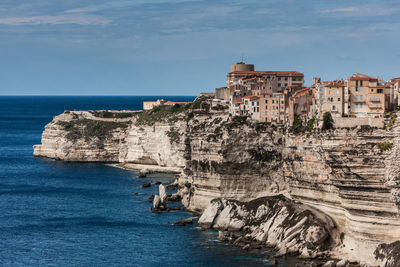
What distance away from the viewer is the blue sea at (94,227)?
192 feet

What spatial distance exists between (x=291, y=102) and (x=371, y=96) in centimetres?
1117

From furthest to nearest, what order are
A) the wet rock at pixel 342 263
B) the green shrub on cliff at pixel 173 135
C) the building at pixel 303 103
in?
the green shrub on cliff at pixel 173 135, the building at pixel 303 103, the wet rock at pixel 342 263

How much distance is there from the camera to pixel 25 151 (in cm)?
13488

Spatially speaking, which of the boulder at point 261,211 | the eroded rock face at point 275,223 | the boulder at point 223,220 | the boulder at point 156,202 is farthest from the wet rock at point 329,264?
the boulder at point 156,202

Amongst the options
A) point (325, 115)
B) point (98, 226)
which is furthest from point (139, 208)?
point (325, 115)

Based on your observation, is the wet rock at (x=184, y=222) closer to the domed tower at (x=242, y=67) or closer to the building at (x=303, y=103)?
the building at (x=303, y=103)

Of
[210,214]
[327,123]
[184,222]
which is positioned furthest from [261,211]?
[327,123]

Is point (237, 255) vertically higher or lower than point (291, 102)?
lower

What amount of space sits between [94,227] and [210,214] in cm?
1237

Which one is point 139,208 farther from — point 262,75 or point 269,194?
point 262,75

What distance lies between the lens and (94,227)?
70375 millimetres

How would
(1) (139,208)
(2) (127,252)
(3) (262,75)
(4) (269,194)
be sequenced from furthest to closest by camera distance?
1. (3) (262,75)
2. (1) (139,208)
3. (4) (269,194)
4. (2) (127,252)

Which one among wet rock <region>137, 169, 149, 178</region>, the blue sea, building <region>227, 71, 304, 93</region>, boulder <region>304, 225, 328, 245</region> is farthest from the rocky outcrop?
boulder <region>304, 225, 328, 245</region>

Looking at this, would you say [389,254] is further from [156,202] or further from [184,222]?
[156,202]
